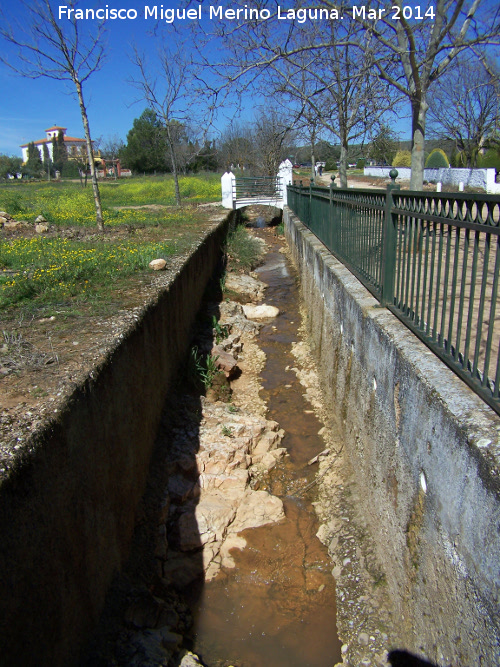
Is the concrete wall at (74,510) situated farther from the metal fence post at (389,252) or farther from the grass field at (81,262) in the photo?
the metal fence post at (389,252)

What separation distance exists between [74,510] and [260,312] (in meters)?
7.62

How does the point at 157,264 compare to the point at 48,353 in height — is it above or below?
above

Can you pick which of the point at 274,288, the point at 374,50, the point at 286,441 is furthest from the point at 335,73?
the point at 286,441

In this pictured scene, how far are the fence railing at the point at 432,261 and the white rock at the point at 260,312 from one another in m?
3.16

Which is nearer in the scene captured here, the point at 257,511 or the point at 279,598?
the point at 279,598

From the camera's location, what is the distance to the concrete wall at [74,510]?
74.7 inches

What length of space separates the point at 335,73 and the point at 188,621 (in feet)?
32.6

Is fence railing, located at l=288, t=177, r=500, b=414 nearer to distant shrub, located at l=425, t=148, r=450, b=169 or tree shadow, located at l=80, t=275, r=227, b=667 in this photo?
tree shadow, located at l=80, t=275, r=227, b=667

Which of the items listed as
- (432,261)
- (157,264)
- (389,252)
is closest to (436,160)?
(157,264)

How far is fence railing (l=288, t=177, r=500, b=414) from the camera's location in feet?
7.73

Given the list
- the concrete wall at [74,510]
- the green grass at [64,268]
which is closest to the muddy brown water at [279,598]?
the concrete wall at [74,510]

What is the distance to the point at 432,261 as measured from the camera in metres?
3.07

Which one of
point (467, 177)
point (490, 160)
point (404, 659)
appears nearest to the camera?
point (404, 659)

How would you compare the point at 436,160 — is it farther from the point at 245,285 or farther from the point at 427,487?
the point at 427,487
